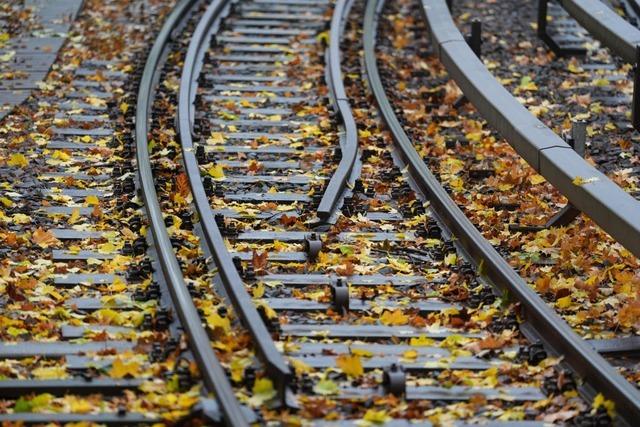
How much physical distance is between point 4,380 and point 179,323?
3.78ft

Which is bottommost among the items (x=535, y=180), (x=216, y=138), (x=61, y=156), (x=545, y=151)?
(x=535, y=180)

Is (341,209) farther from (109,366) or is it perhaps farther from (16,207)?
(109,366)

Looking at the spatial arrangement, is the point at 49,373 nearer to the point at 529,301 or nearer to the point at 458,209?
the point at 529,301

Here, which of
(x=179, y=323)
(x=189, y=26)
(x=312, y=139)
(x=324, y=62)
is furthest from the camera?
(x=189, y=26)

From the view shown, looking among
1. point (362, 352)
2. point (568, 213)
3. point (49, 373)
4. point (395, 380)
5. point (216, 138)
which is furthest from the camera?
point (216, 138)

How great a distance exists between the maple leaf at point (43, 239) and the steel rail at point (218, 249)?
1.07 m

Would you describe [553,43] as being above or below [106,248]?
below

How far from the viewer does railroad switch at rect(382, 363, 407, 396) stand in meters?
6.77

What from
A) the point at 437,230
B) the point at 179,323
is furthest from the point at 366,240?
the point at 179,323

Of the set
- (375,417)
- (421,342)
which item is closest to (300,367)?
(375,417)

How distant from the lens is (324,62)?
14.4m

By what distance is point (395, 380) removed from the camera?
22.2ft

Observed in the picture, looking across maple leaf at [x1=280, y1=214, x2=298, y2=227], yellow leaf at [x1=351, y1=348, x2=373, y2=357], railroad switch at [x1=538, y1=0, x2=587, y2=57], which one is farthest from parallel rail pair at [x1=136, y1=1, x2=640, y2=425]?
railroad switch at [x1=538, y1=0, x2=587, y2=57]

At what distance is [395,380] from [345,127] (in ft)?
16.9
